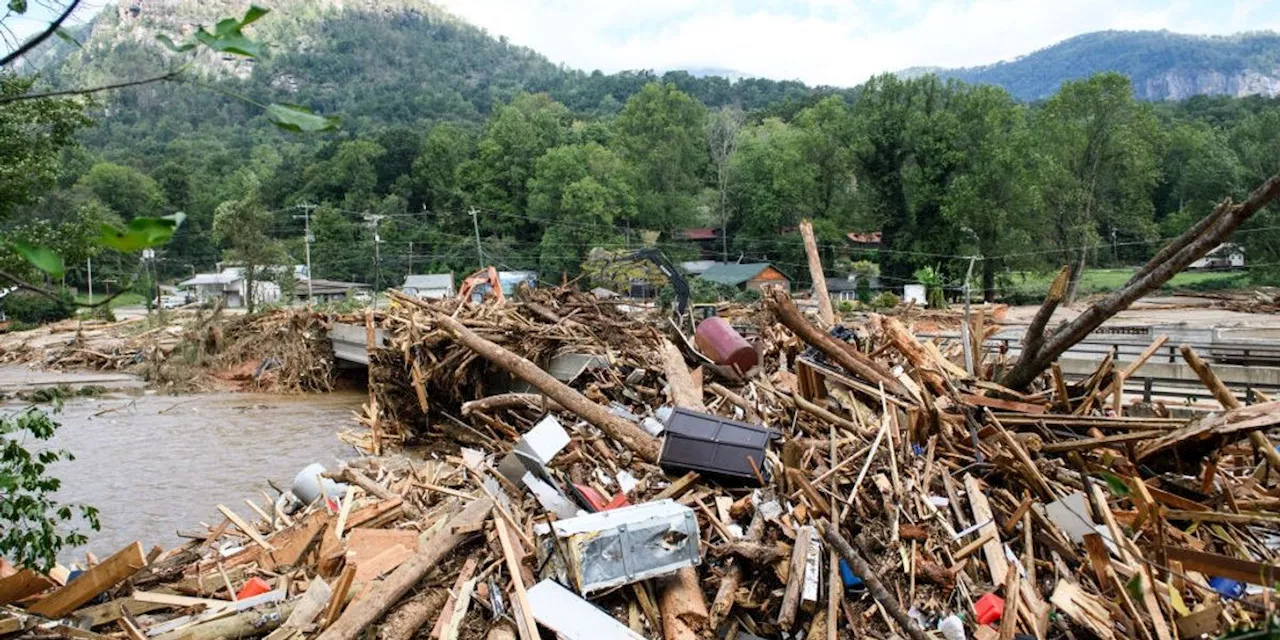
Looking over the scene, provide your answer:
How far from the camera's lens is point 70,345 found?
34.6m

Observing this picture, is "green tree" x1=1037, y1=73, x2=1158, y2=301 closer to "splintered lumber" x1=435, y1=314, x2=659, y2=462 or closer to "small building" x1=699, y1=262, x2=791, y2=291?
"small building" x1=699, y1=262, x2=791, y2=291

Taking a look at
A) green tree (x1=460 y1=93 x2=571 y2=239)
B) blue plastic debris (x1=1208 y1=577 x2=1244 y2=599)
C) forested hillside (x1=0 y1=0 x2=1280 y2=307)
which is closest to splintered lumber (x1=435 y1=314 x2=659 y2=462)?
blue plastic debris (x1=1208 y1=577 x2=1244 y2=599)

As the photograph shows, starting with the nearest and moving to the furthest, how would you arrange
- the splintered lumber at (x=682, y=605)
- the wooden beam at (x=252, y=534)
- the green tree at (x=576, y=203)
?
the splintered lumber at (x=682, y=605), the wooden beam at (x=252, y=534), the green tree at (x=576, y=203)

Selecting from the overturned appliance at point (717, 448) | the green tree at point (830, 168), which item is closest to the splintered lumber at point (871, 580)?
the overturned appliance at point (717, 448)

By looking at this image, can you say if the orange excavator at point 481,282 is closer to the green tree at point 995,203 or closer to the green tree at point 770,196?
the green tree at point 995,203

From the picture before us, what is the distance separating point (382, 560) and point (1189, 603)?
5.68 metres

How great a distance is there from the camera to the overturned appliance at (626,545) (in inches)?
217

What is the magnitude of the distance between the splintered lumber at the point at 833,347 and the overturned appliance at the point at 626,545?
11.2 ft

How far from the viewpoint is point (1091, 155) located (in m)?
48.3

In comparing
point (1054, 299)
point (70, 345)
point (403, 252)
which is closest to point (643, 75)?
point (403, 252)

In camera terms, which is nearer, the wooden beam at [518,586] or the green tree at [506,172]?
the wooden beam at [518,586]

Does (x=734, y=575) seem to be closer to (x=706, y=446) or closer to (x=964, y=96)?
(x=706, y=446)

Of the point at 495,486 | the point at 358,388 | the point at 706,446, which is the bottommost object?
the point at 358,388

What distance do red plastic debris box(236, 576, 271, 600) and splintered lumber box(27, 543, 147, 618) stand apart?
791 mm
